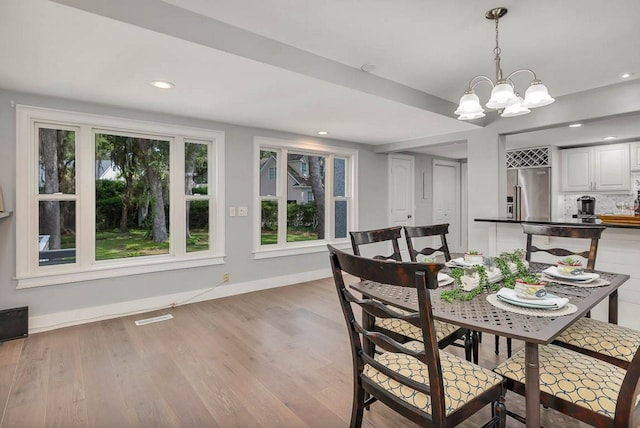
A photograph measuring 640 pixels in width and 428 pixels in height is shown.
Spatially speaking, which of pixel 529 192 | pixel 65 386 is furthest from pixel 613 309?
pixel 529 192

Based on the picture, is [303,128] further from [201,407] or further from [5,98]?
[201,407]

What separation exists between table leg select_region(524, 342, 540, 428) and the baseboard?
138 inches

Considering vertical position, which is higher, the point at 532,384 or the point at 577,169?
the point at 577,169

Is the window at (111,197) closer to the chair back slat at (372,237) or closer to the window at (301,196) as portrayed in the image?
the window at (301,196)

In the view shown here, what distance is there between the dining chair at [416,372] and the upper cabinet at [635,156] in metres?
6.19

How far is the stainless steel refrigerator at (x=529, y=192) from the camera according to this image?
615 centimetres

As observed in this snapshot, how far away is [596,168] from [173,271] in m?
7.09

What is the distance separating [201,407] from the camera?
193 cm

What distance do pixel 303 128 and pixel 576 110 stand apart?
3.05 metres

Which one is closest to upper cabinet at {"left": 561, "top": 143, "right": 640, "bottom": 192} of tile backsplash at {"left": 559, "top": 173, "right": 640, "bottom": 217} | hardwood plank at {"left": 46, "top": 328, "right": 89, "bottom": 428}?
tile backsplash at {"left": 559, "top": 173, "right": 640, "bottom": 217}

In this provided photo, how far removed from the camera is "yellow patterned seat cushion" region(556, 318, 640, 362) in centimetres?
158

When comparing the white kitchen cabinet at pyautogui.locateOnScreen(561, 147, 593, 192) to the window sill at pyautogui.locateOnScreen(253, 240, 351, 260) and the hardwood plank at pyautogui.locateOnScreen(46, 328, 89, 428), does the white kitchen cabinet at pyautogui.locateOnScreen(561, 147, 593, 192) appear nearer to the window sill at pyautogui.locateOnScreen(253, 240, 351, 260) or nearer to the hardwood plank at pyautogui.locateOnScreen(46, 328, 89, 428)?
the window sill at pyautogui.locateOnScreen(253, 240, 351, 260)

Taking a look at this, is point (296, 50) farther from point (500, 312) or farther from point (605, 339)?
point (605, 339)

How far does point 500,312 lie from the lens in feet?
4.54
